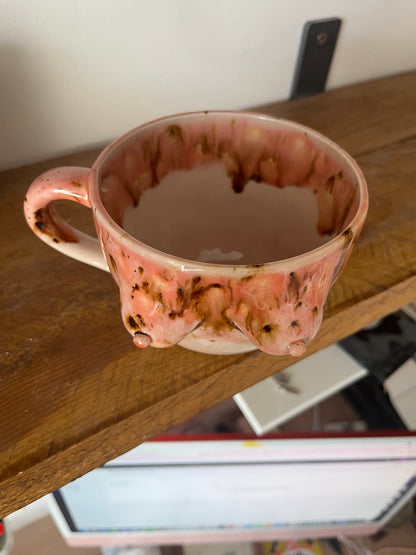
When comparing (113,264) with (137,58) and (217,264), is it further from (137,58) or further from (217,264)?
(137,58)

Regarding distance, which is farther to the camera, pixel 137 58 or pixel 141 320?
pixel 137 58

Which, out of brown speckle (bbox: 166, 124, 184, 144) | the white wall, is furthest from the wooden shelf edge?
the white wall

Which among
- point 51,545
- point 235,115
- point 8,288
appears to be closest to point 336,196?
point 235,115

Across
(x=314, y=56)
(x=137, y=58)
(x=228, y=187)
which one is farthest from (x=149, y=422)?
(x=314, y=56)

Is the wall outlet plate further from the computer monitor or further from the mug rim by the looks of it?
the computer monitor

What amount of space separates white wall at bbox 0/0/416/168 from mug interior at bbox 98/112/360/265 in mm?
136

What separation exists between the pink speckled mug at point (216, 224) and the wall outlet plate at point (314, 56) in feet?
0.74

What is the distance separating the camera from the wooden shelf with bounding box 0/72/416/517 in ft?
0.75

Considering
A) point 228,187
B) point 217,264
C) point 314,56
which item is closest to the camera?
point 217,264

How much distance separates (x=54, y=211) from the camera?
25cm

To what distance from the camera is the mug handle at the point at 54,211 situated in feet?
0.74

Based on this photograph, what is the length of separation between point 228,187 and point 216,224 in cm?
3

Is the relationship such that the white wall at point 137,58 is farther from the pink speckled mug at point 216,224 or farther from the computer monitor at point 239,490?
the computer monitor at point 239,490

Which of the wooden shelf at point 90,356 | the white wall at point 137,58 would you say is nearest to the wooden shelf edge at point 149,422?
the wooden shelf at point 90,356
